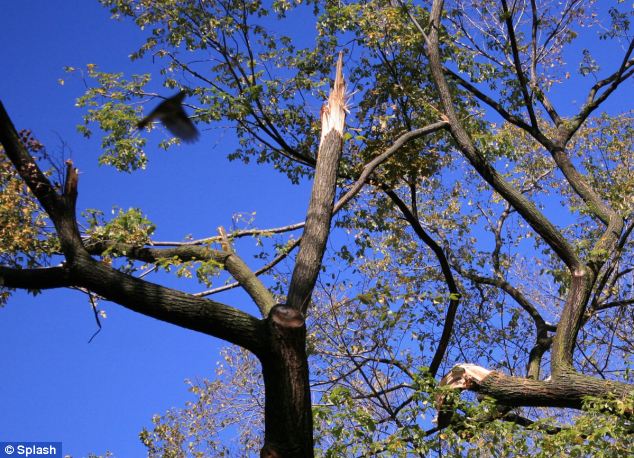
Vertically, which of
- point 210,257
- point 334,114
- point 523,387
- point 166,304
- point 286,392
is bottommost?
point 286,392

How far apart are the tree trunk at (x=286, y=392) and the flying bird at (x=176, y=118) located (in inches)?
51.9

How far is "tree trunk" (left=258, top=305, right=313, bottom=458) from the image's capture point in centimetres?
499

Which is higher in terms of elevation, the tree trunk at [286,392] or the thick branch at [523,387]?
the thick branch at [523,387]

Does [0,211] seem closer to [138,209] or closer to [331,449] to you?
[138,209]

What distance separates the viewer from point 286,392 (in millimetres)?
5004

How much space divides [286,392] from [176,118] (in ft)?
6.12

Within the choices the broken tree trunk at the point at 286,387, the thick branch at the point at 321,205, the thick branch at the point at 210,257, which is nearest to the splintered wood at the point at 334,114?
the thick branch at the point at 321,205

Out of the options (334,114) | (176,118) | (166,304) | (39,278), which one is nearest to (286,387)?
(166,304)

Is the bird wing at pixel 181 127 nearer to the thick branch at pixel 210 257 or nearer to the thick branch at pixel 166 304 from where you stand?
the thick branch at pixel 166 304

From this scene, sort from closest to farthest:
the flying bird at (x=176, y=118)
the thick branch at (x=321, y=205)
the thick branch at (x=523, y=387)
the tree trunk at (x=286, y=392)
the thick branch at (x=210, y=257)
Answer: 1. the flying bird at (x=176, y=118)
2. the tree trunk at (x=286, y=392)
3. the thick branch at (x=321, y=205)
4. the thick branch at (x=210, y=257)
5. the thick branch at (x=523, y=387)

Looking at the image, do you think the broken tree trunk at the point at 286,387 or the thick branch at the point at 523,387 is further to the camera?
the thick branch at the point at 523,387

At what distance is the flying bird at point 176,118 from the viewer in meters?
4.73

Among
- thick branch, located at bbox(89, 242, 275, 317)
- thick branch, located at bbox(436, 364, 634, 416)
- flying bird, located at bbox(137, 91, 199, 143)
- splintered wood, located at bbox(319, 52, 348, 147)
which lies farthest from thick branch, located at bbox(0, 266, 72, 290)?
thick branch, located at bbox(436, 364, 634, 416)

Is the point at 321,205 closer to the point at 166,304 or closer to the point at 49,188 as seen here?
the point at 166,304
